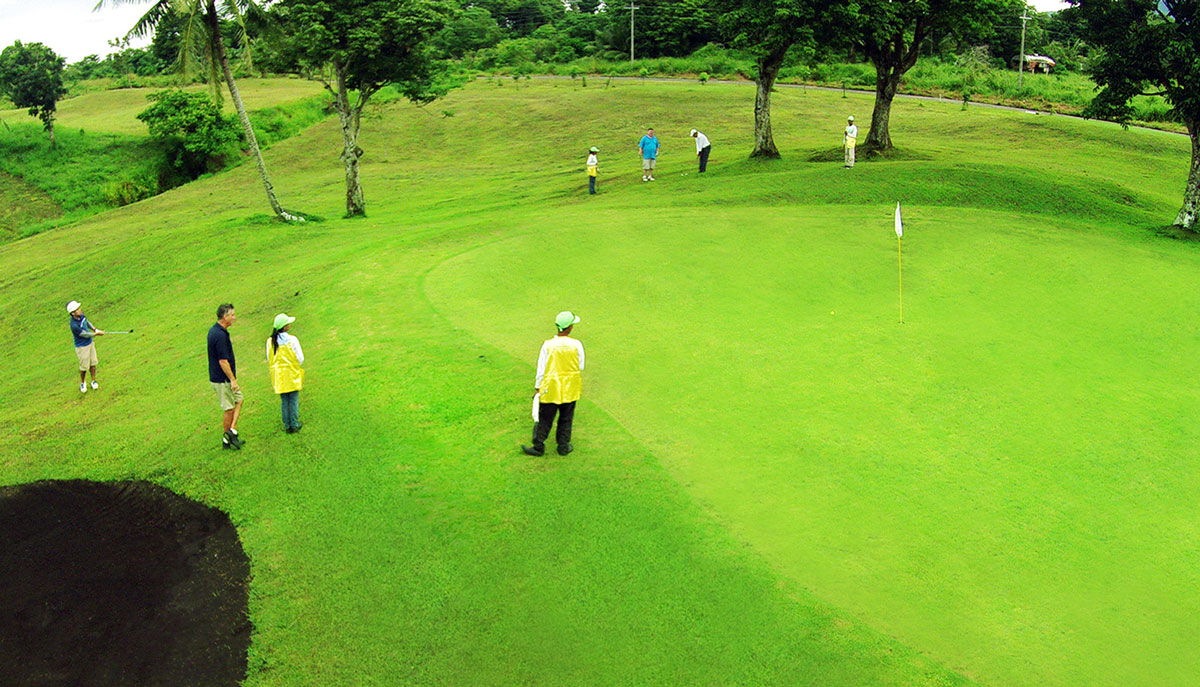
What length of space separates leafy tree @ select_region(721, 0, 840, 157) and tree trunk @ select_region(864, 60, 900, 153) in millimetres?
3141

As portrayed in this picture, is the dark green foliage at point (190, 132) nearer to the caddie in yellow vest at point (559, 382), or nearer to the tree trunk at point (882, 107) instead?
the tree trunk at point (882, 107)

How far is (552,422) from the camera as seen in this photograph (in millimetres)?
10055

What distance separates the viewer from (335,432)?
11.0m

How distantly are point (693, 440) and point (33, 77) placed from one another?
1880 inches

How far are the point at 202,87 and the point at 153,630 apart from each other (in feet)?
216

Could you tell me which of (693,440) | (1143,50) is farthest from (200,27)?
(1143,50)

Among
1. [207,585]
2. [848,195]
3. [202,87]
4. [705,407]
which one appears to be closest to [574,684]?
[207,585]

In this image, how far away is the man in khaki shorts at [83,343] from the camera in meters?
14.3

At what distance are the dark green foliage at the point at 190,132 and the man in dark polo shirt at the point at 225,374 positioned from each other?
38611 mm

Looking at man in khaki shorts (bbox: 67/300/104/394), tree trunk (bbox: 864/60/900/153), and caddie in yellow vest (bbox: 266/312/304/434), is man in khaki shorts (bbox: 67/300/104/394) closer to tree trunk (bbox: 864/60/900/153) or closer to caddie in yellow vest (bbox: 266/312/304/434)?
caddie in yellow vest (bbox: 266/312/304/434)

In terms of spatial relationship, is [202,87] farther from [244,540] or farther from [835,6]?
[244,540]

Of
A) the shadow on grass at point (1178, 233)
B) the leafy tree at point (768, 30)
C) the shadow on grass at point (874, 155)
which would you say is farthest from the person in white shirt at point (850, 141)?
the shadow on grass at point (1178, 233)

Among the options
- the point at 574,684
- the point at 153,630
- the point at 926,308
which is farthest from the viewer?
the point at 926,308

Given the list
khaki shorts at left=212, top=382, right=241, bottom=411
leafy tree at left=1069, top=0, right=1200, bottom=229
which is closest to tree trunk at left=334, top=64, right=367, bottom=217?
khaki shorts at left=212, top=382, right=241, bottom=411
